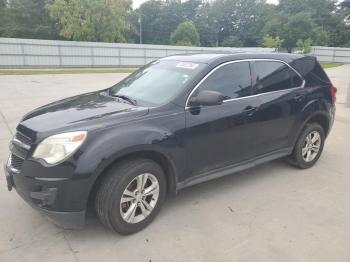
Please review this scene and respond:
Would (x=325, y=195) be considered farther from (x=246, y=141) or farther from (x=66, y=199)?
(x=66, y=199)

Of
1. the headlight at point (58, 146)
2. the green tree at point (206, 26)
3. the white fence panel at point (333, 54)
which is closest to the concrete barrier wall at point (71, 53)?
the white fence panel at point (333, 54)

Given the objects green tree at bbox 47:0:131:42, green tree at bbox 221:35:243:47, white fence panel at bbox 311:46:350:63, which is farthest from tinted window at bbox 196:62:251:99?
green tree at bbox 221:35:243:47

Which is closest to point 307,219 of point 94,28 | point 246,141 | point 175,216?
point 246,141

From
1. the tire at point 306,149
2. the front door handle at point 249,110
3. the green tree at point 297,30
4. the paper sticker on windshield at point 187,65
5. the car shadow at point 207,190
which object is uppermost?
the green tree at point 297,30

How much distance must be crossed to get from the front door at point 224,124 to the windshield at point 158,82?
0.23 meters

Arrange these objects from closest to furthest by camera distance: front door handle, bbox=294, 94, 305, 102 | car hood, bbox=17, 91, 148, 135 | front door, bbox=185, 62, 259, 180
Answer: car hood, bbox=17, 91, 148, 135 → front door, bbox=185, 62, 259, 180 → front door handle, bbox=294, 94, 305, 102

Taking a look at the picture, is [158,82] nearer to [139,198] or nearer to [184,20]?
[139,198]

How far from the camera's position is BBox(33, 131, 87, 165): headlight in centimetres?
289

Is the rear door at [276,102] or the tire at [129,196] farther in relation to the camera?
the rear door at [276,102]

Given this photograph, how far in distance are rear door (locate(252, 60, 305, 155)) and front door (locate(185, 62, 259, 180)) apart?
14cm

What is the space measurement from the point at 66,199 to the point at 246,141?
2.25 metres

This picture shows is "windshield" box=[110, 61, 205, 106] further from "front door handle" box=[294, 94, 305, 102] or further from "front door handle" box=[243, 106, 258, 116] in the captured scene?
"front door handle" box=[294, 94, 305, 102]

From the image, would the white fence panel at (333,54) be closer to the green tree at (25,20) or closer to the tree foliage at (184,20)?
the tree foliage at (184,20)

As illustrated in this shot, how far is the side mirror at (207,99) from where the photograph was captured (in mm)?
3473
